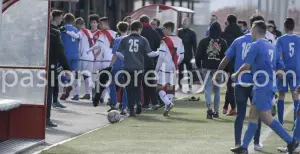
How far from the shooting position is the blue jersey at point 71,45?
22344mm

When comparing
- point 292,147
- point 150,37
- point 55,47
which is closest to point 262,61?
point 292,147

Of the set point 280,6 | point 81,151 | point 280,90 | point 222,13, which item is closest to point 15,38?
point 81,151

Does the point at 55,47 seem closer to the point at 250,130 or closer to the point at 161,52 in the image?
the point at 161,52

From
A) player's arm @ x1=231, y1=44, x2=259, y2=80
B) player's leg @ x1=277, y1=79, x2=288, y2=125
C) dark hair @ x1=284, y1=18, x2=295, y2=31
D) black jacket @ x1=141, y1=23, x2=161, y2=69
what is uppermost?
dark hair @ x1=284, y1=18, x2=295, y2=31

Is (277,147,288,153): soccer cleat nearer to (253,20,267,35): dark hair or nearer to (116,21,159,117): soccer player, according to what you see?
(253,20,267,35): dark hair

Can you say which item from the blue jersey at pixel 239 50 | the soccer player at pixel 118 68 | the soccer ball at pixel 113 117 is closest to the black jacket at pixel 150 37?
the soccer player at pixel 118 68

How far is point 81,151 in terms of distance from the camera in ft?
44.3

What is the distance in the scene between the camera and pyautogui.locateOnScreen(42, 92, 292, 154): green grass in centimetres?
1386

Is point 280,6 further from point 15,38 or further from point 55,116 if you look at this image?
point 15,38

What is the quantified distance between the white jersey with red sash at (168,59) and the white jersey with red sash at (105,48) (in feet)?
6.41

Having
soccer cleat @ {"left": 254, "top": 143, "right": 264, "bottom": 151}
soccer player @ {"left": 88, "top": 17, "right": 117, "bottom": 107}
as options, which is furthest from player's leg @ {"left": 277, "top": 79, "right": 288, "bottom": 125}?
soccer player @ {"left": 88, "top": 17, "right": 117, "bottom": 107}

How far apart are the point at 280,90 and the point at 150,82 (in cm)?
518

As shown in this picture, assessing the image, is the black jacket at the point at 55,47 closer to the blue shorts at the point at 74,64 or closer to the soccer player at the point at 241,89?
the soccer player at the point at 241,89

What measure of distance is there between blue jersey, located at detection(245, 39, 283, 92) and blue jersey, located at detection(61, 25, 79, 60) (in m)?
9.70
